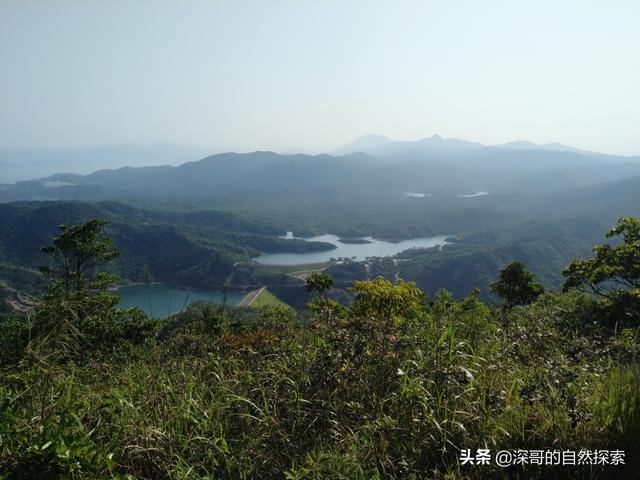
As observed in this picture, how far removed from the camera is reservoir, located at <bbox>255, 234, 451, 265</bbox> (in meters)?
84.0

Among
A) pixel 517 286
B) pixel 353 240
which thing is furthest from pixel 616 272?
pixel 353 240

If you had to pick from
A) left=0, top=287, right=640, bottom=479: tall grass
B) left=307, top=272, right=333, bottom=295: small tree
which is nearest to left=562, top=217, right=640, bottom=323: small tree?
left=0, top=287, right=640, bottom=479: tall grass

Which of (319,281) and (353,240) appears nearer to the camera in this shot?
(319,281)

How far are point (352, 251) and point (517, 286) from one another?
265 feet

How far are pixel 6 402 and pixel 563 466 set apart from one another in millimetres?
2578

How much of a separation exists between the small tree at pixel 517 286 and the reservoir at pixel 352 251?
59.8m

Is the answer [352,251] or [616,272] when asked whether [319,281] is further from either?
[352,251]

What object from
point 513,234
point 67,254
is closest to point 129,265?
point 67,254

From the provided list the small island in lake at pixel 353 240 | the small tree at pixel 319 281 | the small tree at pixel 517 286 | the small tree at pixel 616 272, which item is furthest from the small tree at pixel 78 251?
the small island in lake at pixel 353 240

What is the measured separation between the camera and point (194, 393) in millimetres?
2416

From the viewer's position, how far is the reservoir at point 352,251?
83981mm

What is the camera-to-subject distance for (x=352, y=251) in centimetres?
9331

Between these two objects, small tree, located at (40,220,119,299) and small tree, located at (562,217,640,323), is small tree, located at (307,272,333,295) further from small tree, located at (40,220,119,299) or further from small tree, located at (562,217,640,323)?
small tree, located at (40,220,119,299)

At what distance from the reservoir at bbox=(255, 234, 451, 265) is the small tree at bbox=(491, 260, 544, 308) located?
196ft
